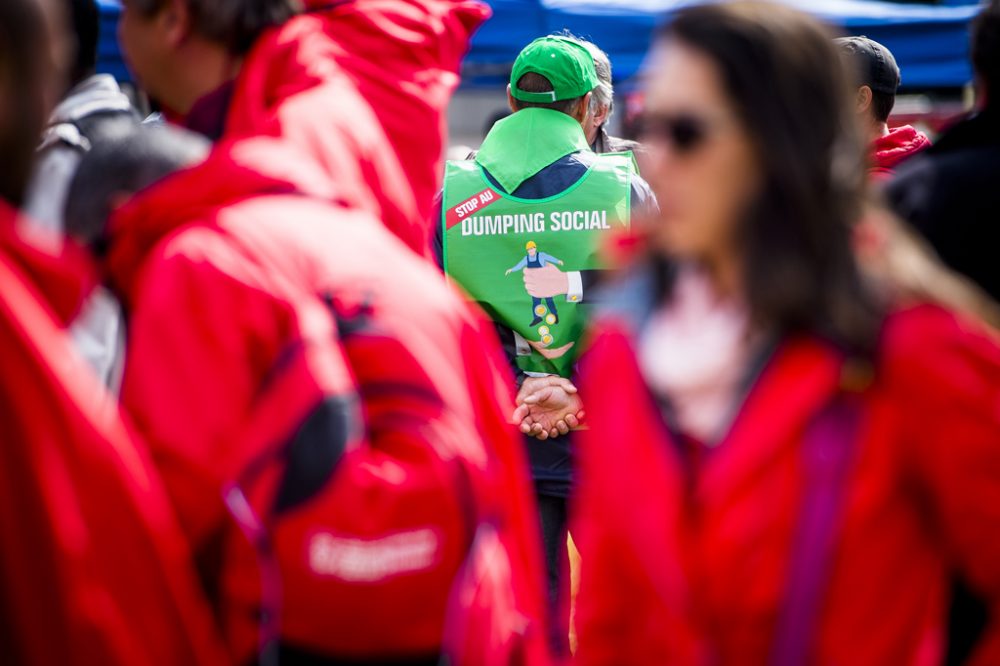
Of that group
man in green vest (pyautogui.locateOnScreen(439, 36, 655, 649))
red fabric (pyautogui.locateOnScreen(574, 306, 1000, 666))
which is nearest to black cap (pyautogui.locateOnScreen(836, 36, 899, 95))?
man in green vest (pyautogui.locateOnScreen(439, 36, 655, 649))

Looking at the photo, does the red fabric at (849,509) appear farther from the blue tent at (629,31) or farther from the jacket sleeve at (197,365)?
the blue tent at (629,31)

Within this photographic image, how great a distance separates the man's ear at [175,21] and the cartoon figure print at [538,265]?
6.77 feet

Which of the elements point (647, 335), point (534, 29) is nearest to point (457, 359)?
point (647, 335)

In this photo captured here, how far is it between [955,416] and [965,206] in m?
0.77

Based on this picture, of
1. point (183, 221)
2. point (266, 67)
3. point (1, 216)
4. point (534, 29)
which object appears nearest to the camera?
point (1, 216)

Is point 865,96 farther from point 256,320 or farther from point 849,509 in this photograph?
point 256,320

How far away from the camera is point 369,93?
2.19 metres

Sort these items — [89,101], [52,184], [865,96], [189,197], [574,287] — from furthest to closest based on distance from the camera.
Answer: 1. [865,96]
2. [574,287]
3. [89,101]
4. [52,184]
5. [189,197]

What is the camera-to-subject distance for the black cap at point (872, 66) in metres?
4.36

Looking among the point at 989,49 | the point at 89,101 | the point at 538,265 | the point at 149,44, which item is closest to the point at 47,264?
the point at 149,44

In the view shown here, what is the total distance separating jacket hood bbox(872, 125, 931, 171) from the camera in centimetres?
415

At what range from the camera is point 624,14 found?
21.7 ft

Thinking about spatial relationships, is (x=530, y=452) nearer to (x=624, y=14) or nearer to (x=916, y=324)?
(x=916, y=324)

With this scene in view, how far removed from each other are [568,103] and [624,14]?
2.68 m
